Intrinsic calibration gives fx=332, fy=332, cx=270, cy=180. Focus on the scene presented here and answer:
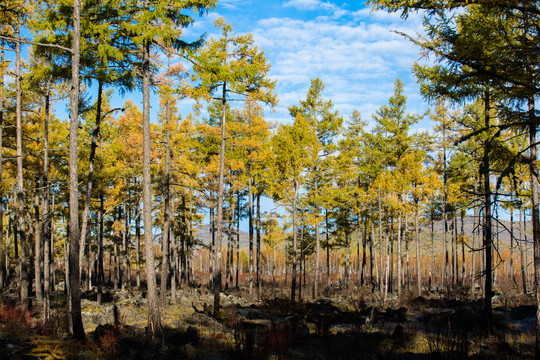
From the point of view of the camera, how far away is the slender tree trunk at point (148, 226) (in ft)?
30.5

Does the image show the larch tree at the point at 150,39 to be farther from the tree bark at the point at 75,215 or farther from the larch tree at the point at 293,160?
the larch tree at the point at 293,160

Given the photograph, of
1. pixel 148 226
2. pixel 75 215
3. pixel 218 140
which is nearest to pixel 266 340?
pixel 148 226

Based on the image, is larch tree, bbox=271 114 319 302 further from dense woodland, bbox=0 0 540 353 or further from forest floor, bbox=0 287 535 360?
forest floor, bbox=0 287 535 360

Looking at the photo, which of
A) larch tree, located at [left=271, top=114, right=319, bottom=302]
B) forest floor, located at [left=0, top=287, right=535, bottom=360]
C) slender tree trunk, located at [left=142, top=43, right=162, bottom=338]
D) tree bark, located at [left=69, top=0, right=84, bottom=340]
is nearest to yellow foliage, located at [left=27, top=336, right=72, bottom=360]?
forest floor, located at [left=0, top=287, right=535, bottom=360]

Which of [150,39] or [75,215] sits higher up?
[150,39]

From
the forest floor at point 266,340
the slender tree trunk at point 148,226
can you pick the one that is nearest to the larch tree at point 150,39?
the slender tree trunk at point 148,226

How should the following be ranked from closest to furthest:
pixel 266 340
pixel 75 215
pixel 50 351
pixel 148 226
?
1. pixel 50 351
2. pixel 266 340
3. pixel 75 215
4. pixel 148 226

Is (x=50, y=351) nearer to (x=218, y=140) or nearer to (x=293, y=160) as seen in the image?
(x=293, y=160)

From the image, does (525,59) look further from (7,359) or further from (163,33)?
(7,359)

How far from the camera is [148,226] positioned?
398 inches

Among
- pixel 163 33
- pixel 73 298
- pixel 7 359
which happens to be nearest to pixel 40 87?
pixel 163 33

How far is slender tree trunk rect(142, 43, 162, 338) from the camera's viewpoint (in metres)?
9.30

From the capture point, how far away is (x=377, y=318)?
13.3 m

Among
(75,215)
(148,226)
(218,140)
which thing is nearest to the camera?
(75,215)
